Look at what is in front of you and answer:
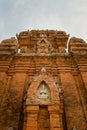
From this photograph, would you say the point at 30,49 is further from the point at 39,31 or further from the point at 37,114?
the point at 37,114

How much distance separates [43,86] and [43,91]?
378 mm

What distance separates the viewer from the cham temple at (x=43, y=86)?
368 inches

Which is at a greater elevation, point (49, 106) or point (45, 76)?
point (45, 76)

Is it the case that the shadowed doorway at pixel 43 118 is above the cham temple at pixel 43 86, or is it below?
below

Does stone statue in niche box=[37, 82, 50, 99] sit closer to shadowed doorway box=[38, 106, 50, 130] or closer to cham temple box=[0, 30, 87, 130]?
cham temple box=[0, 30, 87, 130]

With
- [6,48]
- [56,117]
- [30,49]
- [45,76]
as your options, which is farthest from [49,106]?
[30,49]

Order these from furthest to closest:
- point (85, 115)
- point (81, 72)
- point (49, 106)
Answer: point (81, 72) → point (85, 115) → point (49, 106)

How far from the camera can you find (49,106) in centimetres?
940

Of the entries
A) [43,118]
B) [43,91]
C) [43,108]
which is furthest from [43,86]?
[43,118]

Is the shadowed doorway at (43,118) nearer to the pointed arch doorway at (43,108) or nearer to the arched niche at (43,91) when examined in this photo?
the pointed arch doorway at (43,108)

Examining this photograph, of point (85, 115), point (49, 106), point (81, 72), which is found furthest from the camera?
point (81, 72)

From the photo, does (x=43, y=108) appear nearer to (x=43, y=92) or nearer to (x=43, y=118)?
(x=43, y=118)

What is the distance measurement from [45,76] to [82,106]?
2.62 metres

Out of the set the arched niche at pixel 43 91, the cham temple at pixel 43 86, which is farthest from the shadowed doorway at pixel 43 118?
the arched niche at pixel 43 91
